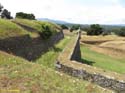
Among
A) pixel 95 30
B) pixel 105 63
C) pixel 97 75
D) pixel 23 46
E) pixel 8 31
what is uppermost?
pixel 97 75

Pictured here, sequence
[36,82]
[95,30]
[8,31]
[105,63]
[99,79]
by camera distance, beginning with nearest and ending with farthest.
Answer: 1. [36,82]
2. [99,79]
3. [8,31]
4. [105,63]
5. [95,30]

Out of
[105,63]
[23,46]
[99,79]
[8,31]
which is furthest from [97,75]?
[105,63]

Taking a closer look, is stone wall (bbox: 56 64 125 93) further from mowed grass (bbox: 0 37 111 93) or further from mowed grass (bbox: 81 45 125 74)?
mowed grass (bbox: 81 45 125 74)

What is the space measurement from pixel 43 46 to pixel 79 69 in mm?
18141

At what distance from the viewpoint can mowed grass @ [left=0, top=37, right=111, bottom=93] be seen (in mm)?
8758

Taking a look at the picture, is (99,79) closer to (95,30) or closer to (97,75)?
(97,75)

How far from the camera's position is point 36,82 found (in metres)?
9.27

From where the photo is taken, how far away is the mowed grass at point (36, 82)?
8758 millimetres

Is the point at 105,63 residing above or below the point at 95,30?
above

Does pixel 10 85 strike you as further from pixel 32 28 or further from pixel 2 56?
pixel 32 28

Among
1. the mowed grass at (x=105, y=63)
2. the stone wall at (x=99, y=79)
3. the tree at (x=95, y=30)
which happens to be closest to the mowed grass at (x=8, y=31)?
the mowed grass at (x=105, y=63)

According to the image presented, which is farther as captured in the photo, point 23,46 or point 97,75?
point 23,46

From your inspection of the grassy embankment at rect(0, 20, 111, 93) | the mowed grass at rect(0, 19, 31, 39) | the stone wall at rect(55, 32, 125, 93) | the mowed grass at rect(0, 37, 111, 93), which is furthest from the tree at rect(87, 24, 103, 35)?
the mowed grass at rect(0, 37, 111, 93)

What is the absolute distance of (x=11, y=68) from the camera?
424 inches
